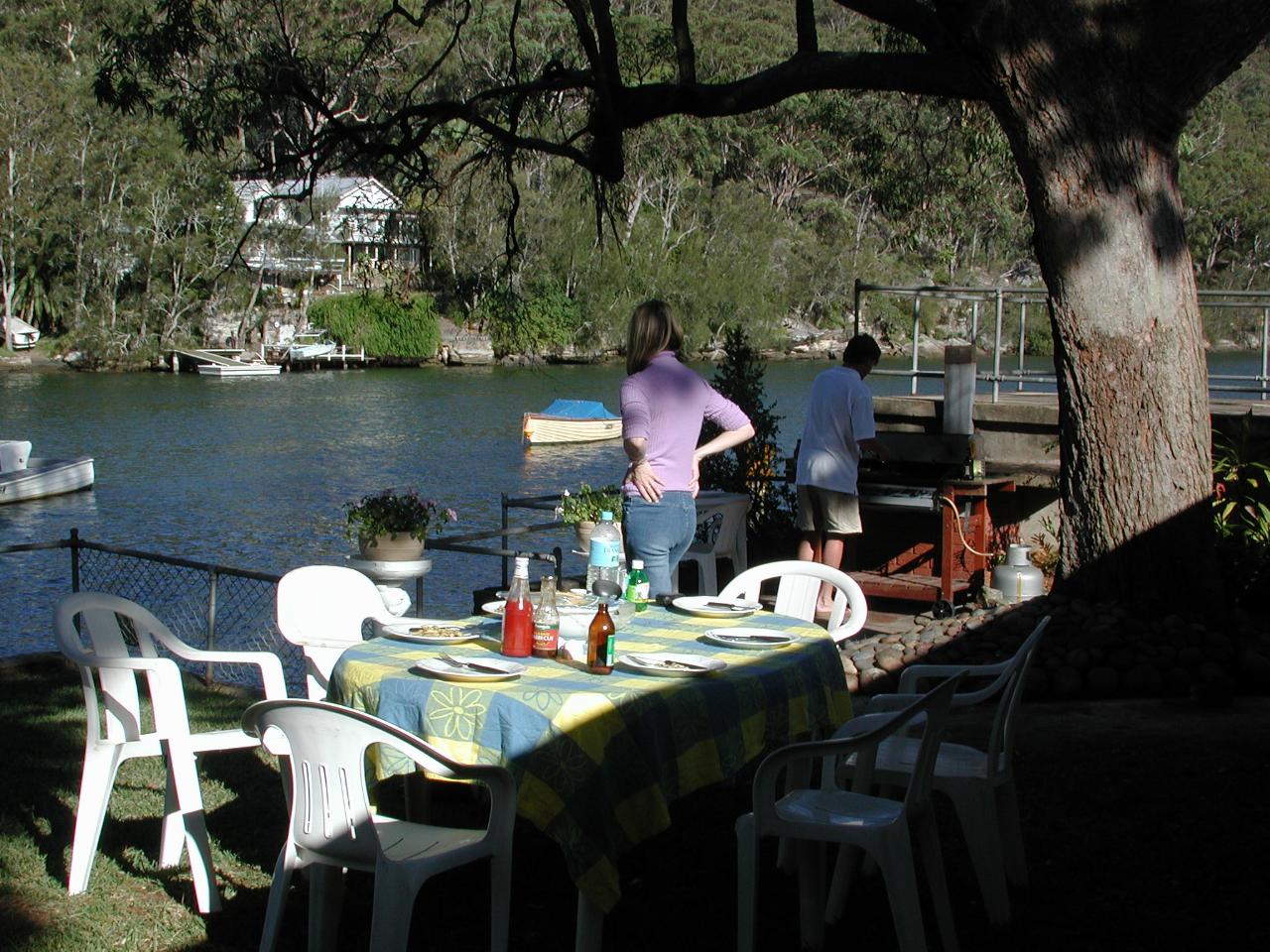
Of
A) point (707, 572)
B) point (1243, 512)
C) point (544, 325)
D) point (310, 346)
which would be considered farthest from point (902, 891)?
point (310, 346)

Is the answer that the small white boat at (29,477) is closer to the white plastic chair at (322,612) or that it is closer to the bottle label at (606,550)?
the white plastic chair at (322,612)

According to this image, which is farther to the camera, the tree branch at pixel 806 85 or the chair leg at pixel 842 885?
the tree branch at pixel 806 85

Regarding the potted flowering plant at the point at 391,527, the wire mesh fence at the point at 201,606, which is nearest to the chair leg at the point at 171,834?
the potted flowering plant at the point at 391,527

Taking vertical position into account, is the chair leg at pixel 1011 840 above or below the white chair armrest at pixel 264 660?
below

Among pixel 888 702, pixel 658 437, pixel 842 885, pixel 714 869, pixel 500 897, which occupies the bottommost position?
pixel 714 869

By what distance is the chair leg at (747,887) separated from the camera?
3719 mm

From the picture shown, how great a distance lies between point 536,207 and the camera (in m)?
41.4

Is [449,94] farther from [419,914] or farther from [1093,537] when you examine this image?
[419,914]

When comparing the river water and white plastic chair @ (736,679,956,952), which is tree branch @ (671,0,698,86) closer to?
white plastic chair @ (736,679,956,952)

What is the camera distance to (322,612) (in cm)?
538

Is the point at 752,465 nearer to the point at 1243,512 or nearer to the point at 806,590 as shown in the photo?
the point at 1243,512

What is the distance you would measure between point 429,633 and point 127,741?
106 centimetres

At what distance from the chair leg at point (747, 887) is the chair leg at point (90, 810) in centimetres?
211

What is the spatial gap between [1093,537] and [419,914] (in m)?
4.91
